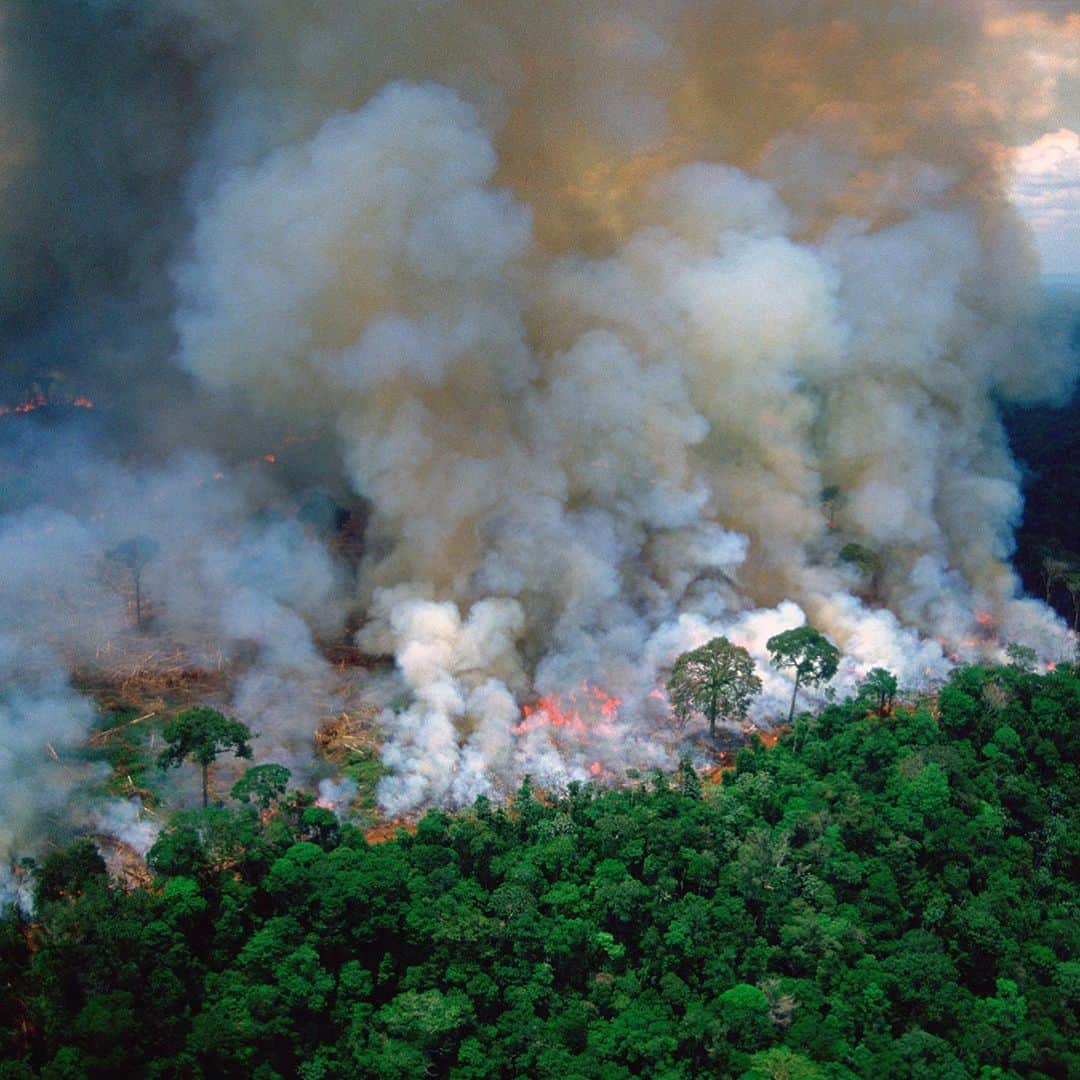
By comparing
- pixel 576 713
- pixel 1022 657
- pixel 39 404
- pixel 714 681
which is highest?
pixel 39 404

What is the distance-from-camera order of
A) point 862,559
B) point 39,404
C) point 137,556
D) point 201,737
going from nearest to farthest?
1. point 201,737
2. point 137,556
3. point 862,559
4. point 39,404

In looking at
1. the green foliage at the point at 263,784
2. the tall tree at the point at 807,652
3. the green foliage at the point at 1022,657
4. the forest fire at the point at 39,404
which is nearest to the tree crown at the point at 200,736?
the green foliage at the point at 263,784

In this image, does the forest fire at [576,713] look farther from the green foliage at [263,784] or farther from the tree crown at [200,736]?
the tree crown at [200,736]

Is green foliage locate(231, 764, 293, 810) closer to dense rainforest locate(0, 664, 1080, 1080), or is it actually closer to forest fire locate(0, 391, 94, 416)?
dense rainforest locate(0, 664, 1080, 1080)

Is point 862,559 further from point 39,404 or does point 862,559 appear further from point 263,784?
point 39,404

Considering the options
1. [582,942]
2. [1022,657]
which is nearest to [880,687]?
[1022,657]

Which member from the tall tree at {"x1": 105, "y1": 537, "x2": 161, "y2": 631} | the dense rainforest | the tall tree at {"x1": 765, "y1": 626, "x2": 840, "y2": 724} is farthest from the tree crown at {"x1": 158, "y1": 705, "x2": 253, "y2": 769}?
the tall tree at {"x1": 765, "y1": 626, "x2": 840, "y2": 724}

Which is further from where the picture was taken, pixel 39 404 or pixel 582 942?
pixel 39 404
